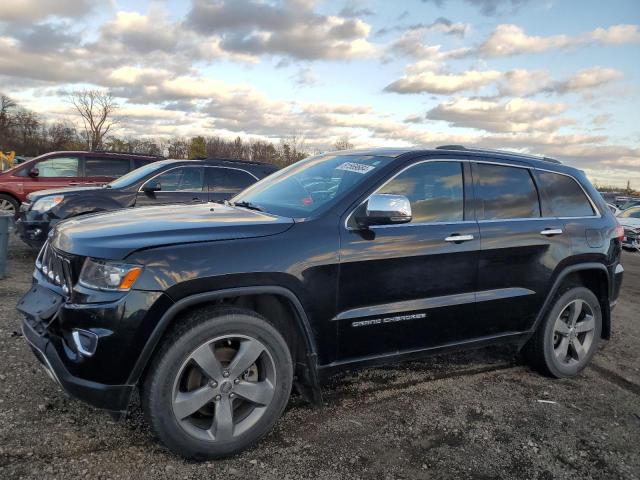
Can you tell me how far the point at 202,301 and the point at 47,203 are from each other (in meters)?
5.86

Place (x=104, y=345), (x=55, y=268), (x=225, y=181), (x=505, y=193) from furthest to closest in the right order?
(x=225, y=181) < (x=505, y=193) < (x=55, y=268) < (x=104, y=345)

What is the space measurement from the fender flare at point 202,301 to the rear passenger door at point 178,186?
5564mm

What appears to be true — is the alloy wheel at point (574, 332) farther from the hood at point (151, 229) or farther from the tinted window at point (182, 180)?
the tinted window at point (182, 180)

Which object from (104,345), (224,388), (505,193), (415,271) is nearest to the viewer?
(104,345)

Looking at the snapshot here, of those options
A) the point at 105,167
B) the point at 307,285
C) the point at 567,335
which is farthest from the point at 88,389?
the point at 105,167

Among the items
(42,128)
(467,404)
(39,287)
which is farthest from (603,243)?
(42,128)

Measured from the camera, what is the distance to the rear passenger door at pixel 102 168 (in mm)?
10633

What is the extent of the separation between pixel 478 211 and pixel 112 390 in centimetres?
273

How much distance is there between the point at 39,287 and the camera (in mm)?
3037

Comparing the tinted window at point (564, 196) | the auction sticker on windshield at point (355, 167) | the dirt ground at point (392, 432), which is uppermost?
the auction sticker on windshield at point (355, 167)

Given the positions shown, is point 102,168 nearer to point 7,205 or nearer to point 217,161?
point 7,205

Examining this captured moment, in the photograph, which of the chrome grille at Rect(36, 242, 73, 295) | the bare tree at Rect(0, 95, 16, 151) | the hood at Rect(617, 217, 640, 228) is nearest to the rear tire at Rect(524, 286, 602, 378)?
the chrome grille at Rect(36, 242, 73, 295)

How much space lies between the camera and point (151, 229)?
2834mm

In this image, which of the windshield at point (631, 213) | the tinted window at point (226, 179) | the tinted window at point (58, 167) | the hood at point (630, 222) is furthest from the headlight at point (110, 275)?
the windshield at point (631, 213)
